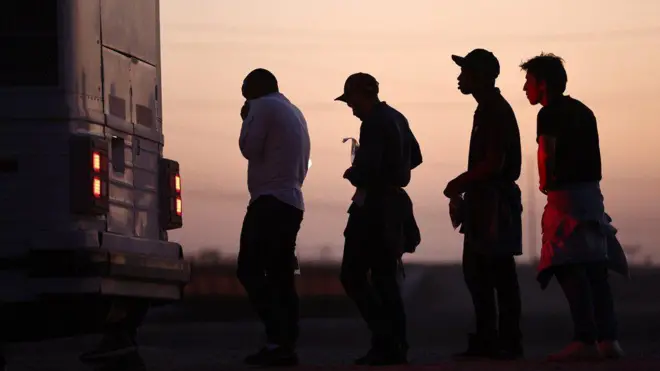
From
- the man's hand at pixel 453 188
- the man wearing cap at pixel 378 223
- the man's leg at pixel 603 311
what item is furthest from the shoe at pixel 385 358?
the man's leg at pixel 603 311

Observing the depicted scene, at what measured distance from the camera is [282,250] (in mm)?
12344

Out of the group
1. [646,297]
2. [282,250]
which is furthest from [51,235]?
[646,297]

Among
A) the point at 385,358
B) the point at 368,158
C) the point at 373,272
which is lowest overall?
the point at 385,358

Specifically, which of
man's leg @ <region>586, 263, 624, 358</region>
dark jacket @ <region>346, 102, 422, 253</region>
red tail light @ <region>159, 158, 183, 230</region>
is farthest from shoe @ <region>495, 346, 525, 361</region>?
red tail light @ <region>159, 158, 183, 230</region>

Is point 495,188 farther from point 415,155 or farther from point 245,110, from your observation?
point 245,110

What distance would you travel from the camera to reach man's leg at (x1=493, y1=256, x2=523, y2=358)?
11711 millimetres

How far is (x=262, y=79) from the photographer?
12641 millimetres

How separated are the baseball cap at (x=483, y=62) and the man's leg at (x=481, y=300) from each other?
111cm

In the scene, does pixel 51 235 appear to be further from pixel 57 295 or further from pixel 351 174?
pixel 351 174

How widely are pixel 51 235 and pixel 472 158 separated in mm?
2763

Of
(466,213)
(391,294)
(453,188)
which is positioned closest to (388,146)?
(453,188)

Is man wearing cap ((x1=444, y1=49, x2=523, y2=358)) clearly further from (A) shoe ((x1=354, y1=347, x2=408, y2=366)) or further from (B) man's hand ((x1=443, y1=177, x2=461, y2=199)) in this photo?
(A) shoe ((x1=354, y1=347, x2=408, y2=366))

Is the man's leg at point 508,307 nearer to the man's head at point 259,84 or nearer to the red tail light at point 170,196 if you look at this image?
the man's head at point 259,84

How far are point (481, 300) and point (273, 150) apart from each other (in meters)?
1.75
